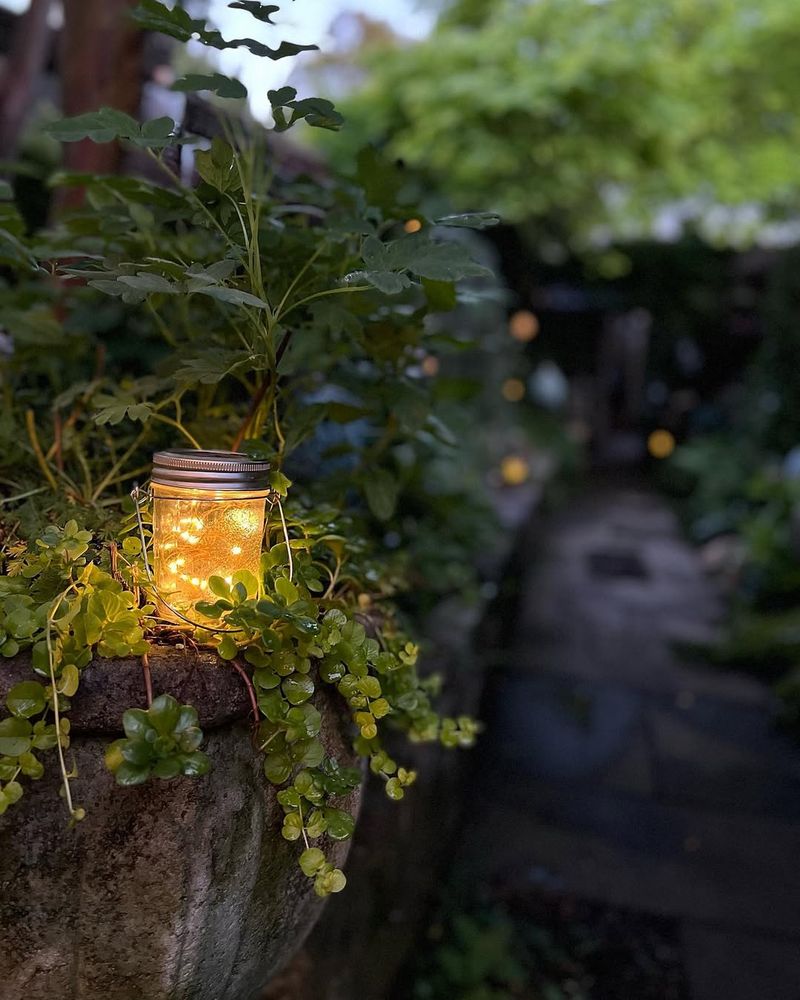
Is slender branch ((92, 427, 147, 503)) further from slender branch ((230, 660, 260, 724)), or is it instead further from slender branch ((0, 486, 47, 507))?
slender branch ((230, 660, 260, 724))

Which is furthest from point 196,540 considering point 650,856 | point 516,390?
point 516,390

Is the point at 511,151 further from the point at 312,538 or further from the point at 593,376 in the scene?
the point at 312,538

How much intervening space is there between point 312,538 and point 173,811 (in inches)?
17.2

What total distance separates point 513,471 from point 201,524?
6260 millimetres

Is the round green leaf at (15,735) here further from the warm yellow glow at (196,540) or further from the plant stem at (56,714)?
the warm yellow glow at (196,540)

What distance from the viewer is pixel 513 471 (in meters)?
7.10

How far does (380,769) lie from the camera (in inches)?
40.6

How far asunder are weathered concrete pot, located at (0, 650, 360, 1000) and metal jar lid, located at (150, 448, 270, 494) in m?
0.20

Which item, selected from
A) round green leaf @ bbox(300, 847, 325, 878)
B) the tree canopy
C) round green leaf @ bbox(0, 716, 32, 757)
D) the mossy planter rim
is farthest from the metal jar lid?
the tree canopy

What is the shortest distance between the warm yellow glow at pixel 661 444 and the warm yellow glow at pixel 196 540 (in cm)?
1339

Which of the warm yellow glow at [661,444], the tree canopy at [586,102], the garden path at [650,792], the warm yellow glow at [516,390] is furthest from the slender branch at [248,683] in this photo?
the warm yellow glow at [661,444]

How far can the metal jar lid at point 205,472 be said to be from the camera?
3.06 ft

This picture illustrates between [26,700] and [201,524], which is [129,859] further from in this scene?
[201,524]

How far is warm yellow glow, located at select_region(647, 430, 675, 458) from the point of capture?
1362 centimetres
